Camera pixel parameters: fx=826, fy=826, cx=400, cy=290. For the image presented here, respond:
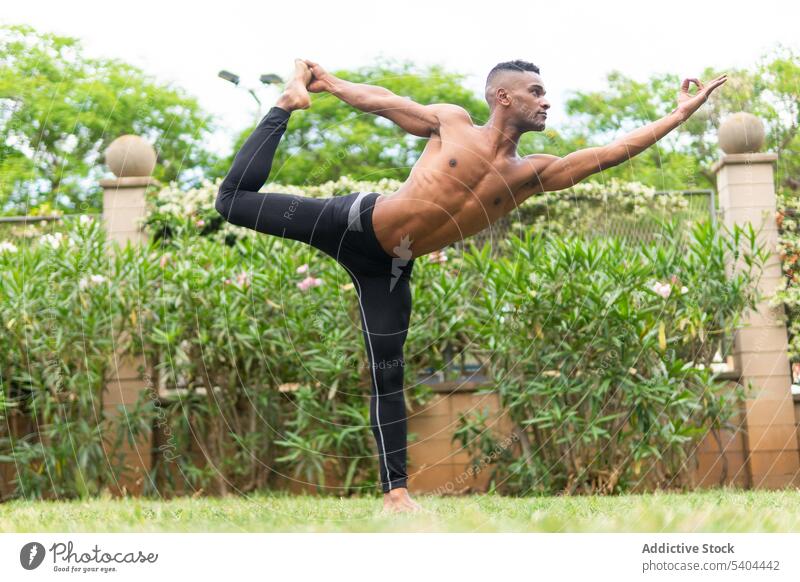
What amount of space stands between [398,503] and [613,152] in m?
1.92

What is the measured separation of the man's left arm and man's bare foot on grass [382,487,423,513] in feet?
5.29

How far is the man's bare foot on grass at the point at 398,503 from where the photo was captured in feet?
12.6

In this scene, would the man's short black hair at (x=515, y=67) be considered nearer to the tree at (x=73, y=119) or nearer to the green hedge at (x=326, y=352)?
the green hedge at (x=326, y=352)

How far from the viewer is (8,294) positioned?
245 inches

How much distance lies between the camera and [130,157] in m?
7.28

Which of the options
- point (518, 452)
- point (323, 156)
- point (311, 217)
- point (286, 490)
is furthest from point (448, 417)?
point (323, 156)

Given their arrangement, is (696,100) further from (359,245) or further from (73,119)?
(73,119)

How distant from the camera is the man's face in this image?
385cm

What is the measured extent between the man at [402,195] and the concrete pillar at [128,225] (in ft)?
10.1

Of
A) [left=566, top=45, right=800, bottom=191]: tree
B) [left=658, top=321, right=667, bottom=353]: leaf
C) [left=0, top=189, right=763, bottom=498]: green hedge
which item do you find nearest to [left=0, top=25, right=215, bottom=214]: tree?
[left=0, top=189, right=763, bottom=498]: green hedge

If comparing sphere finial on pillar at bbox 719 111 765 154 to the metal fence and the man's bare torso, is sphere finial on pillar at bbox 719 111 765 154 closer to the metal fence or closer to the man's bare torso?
the metal fence

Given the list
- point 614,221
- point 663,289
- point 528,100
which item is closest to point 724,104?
point 614,221

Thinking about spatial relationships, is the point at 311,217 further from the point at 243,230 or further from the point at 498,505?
the point at 243,230

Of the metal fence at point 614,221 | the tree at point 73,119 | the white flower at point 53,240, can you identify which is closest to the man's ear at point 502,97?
the metal fence at point 614,221
